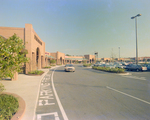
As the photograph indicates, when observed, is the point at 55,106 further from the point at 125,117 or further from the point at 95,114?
the point at 125,117

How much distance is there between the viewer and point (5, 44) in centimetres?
391

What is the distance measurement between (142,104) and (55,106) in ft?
14.1

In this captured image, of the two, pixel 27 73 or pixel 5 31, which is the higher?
pixel 5 31

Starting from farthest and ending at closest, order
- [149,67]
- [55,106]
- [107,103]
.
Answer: [149,67] → [107,103] → [55,106]

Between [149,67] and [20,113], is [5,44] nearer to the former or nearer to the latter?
[20,113]

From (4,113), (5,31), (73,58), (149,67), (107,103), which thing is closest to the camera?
(4,113)

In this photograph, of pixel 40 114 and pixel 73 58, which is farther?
pixel 73 58

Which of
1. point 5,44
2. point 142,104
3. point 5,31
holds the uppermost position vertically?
point 5,31

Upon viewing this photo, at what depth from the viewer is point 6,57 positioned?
4160mm

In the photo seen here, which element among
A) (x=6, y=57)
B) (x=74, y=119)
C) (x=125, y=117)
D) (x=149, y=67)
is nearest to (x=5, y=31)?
(x=6, y=57)

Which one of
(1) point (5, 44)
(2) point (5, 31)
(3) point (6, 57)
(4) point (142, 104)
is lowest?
(4) point (142, 104)

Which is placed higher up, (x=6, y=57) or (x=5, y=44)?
(x=5, y=44)

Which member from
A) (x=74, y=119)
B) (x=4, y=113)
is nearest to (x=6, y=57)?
(x=4, y=113)

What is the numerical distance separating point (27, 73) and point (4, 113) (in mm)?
13546
